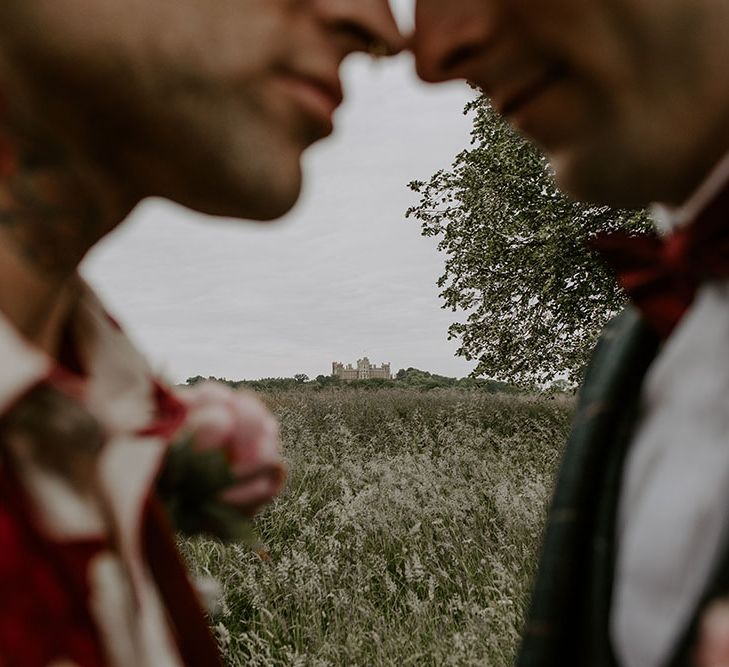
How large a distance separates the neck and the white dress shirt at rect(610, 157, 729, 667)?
3.30 ft

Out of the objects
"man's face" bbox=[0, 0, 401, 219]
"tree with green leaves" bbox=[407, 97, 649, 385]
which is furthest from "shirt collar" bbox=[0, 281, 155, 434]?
"tree with green leaves" bbox=[407, 97, 649, 385]

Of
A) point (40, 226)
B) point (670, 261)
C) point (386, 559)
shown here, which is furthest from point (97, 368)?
point (386, 559)

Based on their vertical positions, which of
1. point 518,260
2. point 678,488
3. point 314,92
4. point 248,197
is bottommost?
point 678,488

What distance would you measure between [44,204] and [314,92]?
48cm

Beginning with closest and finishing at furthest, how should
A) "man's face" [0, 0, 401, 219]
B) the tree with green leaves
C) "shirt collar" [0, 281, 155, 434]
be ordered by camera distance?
"shirt collar" [0, 281, 155, 434], "man's face" [0, 0, 401, 219], the tree with green leaves

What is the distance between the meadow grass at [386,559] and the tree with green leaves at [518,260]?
2580mm

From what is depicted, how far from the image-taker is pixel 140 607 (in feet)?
3.43

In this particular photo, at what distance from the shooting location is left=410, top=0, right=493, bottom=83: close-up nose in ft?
4.13

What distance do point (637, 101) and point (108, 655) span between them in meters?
1.14

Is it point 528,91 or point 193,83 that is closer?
point 193,83

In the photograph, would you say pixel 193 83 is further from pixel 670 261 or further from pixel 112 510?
pixel 670 261

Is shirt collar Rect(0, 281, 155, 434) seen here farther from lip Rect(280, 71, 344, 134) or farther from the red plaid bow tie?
the red plaid bow tie

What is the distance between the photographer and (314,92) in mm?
1239

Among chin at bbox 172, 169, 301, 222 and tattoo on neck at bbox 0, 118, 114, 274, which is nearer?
tattoo on neck at bbox 0, 118, 114, 274
